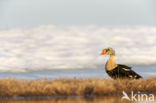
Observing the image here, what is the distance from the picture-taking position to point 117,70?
16.2 meters

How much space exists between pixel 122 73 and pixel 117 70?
30 centimetres

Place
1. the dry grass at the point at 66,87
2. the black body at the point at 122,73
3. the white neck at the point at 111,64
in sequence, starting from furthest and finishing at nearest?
the white neck at the point at 111,64 < the black body at the point at 122,73 < the dry grass at the point at 66,87

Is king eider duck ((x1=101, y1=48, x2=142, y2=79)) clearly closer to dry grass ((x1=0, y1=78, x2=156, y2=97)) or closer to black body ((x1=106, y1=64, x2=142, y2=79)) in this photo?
black body ((x1=106, y1=64, x2=142, y2=79))

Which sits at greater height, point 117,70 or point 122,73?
point 117,70

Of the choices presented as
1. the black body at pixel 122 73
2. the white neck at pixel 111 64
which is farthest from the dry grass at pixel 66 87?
the white neck at pixel 111 64

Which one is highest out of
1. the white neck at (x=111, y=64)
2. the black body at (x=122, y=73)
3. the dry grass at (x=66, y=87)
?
the white neck at (x=111, y=64)

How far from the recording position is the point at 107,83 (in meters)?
14.6

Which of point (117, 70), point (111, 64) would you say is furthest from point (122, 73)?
point (111, 64)

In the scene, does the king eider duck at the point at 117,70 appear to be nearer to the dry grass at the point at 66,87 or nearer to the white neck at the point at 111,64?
the white neck at the point at 111,64

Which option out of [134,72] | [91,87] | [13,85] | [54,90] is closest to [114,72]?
[134,72]

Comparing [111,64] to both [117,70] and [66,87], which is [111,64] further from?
[66,87]

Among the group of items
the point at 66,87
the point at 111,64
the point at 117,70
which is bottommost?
the point at 66,87

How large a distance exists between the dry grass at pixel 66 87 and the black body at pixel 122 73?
3.35 feet

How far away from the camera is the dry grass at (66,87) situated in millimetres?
13883
